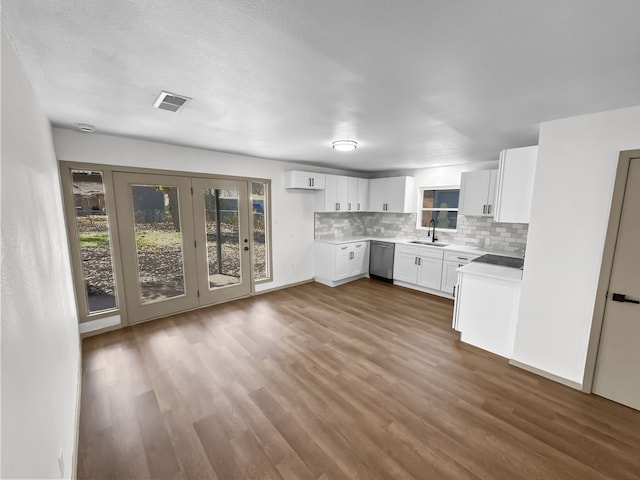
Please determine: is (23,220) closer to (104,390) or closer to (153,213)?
(104,390)

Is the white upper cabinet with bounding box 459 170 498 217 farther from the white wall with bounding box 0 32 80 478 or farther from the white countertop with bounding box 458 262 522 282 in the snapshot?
the white wall with bounding box 0 32 80 478

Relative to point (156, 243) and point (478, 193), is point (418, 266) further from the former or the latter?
point (156, 243)

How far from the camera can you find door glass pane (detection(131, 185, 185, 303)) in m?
3.60

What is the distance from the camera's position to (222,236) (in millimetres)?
4375

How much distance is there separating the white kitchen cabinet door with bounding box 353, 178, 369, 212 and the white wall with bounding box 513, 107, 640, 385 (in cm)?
373

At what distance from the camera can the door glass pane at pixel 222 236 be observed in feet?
13.8

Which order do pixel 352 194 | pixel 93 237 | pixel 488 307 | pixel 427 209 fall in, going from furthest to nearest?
pixel 352 194 → pixel 427 209 → pixel 93 237 → pixel 488 307

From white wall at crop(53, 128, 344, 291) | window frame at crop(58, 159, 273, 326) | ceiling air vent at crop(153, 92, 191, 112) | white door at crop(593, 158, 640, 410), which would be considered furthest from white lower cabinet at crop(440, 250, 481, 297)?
ceiling air vent at crop(153, 92, 191, 112)

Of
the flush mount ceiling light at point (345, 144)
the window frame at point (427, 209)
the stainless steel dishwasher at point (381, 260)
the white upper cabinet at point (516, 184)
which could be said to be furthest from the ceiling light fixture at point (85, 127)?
the window frame at point (427, 209)

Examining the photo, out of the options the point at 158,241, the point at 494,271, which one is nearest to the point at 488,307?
the point at 494,271

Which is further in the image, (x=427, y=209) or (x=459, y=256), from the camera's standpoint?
(x=427, y=209)

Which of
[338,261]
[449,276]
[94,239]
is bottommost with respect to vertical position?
[449,276]

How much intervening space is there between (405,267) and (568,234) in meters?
3.05

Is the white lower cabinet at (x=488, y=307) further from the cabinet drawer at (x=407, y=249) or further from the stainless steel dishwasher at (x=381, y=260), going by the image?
the stainless steel dishwasher at (x=381, y=260)
